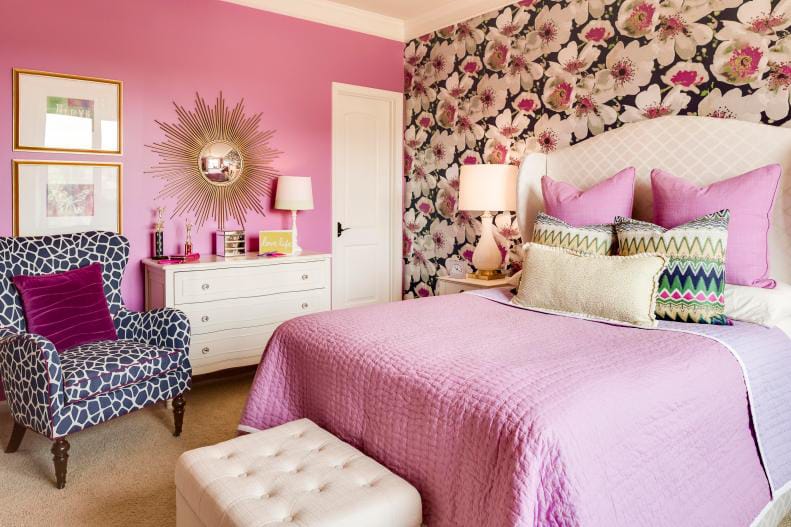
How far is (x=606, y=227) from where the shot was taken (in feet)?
9.31

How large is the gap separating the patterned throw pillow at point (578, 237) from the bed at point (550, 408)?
464 millimetres

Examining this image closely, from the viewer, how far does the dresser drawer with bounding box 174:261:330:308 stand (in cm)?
347

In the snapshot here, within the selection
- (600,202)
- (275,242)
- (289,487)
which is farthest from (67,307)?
(600,202)

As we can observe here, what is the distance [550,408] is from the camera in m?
1.49

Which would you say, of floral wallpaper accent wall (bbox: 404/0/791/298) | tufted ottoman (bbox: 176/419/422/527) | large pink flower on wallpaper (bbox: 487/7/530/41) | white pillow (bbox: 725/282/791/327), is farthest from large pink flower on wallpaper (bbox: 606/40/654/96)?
tufted ottoman (bbox: 176/419/422/527)

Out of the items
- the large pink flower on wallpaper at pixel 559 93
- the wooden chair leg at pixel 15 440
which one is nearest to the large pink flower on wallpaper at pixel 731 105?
the large pink flower on wallpaper at pixel 559 93

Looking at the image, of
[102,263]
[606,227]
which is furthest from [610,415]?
[102,263]

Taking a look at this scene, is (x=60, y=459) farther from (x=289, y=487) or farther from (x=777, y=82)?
(x=777, y=82)

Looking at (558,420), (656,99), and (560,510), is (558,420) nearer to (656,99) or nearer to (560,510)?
(560,510)

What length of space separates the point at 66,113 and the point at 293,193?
141 cm

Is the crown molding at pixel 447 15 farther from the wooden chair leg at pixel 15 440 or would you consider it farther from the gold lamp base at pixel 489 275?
the wooden chair leg at pixel 15 440

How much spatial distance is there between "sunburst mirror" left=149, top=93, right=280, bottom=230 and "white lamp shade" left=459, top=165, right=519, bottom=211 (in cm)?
144

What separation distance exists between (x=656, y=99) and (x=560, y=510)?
2.55 meters

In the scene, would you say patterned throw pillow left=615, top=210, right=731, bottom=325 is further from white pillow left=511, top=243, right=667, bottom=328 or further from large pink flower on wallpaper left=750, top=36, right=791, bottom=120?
large pink flower on wallpaper left=750, top=36, right=791, bottom=120
